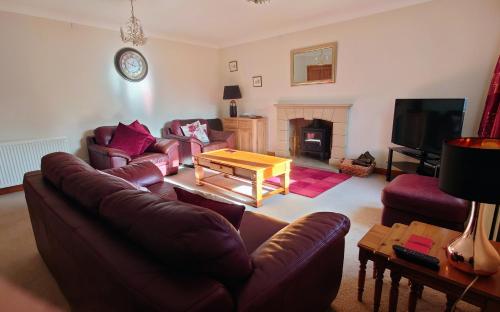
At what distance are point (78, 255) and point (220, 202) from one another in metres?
0.61

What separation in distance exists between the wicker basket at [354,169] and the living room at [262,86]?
3cm

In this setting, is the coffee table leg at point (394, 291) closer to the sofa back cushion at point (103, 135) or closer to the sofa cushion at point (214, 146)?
the sofa cushion at point (214, 146)

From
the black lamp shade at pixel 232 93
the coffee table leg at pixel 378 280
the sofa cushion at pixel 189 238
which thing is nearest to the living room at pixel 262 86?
the coffee table leg at pixel 378 280

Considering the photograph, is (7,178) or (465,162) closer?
(465,162)

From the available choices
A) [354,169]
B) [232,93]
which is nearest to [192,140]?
[232,93]

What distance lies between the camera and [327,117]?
455 cm

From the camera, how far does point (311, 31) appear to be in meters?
4.54

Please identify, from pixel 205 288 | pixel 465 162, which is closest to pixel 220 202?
pixel 205 288

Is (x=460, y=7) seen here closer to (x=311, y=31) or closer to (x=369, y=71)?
(x=369, y=71)

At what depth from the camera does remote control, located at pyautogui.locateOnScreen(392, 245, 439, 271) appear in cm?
114

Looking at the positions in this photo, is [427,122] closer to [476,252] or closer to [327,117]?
[327,117]

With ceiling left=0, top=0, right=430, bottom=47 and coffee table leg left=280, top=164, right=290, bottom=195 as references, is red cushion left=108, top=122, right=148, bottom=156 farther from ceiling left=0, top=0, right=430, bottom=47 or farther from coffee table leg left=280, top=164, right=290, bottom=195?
coffee table leg left=280, top=164, right=290, bottom=195

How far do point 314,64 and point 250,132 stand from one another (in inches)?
69.4

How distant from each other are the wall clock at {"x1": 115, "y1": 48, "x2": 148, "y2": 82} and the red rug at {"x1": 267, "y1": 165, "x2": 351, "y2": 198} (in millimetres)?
3039
